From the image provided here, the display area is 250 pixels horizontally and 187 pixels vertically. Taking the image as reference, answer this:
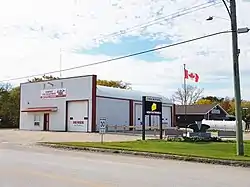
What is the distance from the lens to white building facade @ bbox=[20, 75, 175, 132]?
4875cm

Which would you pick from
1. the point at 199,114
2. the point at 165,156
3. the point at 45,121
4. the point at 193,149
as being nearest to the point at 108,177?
the point at 165,156

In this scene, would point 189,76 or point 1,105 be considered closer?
point 189,76

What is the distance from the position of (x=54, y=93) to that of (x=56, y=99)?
0.93m

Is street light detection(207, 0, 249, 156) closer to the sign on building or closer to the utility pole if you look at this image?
the utility pole

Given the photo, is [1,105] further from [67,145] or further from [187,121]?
[67,145]

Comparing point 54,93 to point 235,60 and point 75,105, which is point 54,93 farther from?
point 235,60

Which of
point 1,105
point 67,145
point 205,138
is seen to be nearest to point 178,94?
point 1,105

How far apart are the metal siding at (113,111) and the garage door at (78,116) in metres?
1.39

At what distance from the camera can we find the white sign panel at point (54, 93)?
170ft

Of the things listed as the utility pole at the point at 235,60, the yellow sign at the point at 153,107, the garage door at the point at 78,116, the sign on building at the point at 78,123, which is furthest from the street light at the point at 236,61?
the sign on building at the point at 78,123

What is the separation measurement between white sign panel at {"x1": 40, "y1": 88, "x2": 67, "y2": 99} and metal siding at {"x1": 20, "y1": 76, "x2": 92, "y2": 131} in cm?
42

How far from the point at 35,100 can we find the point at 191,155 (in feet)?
130

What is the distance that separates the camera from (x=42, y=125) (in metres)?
54.2

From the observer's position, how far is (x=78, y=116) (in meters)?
49.6
